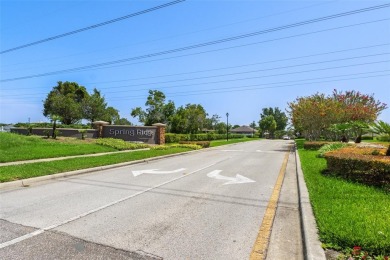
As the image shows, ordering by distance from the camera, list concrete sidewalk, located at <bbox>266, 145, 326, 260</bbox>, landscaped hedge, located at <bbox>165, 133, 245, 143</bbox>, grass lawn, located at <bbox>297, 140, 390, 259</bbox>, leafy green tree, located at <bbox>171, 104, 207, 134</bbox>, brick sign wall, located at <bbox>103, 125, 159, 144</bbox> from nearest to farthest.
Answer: concrete sidewalk, located at <bbox>266, 145, 326, 260</bbox> < grass lawn, located at <bbox>297, 140, 390, 259</bbox> < brick sign wall, located at <bbox>103, 125, 159, 144</bbox> < landscaped hedge, located at <bbox>165, 133, 245, 143</bbox> < leafy green tree, located at <bbox>171, 104, 207, 134</bbox>

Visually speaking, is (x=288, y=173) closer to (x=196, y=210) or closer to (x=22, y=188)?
(x=196, y=210)

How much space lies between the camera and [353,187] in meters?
7.98

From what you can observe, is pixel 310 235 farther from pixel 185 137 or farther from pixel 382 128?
pixel 185 137

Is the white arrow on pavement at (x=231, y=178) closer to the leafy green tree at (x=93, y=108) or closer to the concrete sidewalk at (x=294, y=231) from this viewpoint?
the concrete sidewalk at (x=294, y=231)

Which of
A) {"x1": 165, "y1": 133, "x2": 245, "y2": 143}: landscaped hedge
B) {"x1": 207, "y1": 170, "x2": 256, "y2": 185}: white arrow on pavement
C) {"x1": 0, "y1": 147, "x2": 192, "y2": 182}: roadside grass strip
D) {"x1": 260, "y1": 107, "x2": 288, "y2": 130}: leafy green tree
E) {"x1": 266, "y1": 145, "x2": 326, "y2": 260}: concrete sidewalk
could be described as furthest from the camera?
{"x1": 260, "y1": 107, "x2": 288, "y2": 130}: leafy green tree

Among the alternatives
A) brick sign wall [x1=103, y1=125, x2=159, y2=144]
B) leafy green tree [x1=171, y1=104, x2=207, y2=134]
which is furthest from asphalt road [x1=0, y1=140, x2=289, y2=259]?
leafy green tree [x1=171, y1=104, x2=207, y2=134]

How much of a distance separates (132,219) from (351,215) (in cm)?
401

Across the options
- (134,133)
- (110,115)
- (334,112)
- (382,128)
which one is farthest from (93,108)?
(382,128)

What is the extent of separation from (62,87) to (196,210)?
72.5 m

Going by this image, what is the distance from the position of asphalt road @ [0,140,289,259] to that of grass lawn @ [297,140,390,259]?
45.9 inches

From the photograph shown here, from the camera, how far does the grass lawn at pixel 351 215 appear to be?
415 cm

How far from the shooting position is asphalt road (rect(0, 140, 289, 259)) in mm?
4109

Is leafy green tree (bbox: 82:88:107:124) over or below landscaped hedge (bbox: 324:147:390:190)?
over

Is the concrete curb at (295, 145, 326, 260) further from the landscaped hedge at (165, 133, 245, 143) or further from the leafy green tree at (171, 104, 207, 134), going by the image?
the leafy green tree at (171, 104, 207, 134)
